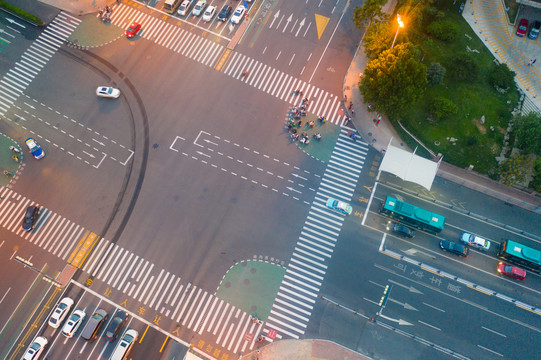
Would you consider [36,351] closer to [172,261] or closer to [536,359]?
[172,261]

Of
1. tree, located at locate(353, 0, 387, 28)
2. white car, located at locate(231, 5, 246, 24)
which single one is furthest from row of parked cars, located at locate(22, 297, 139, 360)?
tree, located at locate(353, 0, 387, 28)

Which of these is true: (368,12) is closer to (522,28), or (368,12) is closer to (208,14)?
(208,14)

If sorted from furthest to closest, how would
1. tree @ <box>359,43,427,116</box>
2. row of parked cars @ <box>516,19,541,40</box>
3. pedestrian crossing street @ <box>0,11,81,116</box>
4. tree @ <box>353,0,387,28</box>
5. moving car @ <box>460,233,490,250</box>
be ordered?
row of parked cars @ <box>516,19,541,40</box> → pedestrian crossing street @ <box>0,11,81,116</box> → tree @ <box>353,0,387,28</box> → tree @ <box>359,43,427,116</box> → moving car @ <box>460,233,490,250</box>

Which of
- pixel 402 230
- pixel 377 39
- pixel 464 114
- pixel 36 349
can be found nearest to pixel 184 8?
pixel 377 39

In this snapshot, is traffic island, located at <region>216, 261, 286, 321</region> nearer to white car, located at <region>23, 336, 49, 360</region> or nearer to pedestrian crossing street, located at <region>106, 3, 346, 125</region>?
white car, located at <region>23, 336, 49, 360</region>

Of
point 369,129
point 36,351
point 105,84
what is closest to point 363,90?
point 369,129

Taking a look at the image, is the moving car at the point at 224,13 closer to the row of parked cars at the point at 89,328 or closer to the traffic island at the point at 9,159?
the traffic island at the point at 9,159

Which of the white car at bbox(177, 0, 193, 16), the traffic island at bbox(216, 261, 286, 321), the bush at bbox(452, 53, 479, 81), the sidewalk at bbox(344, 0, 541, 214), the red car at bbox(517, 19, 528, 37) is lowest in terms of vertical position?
the traffic island at bbox(216, 261, 286, 321)
